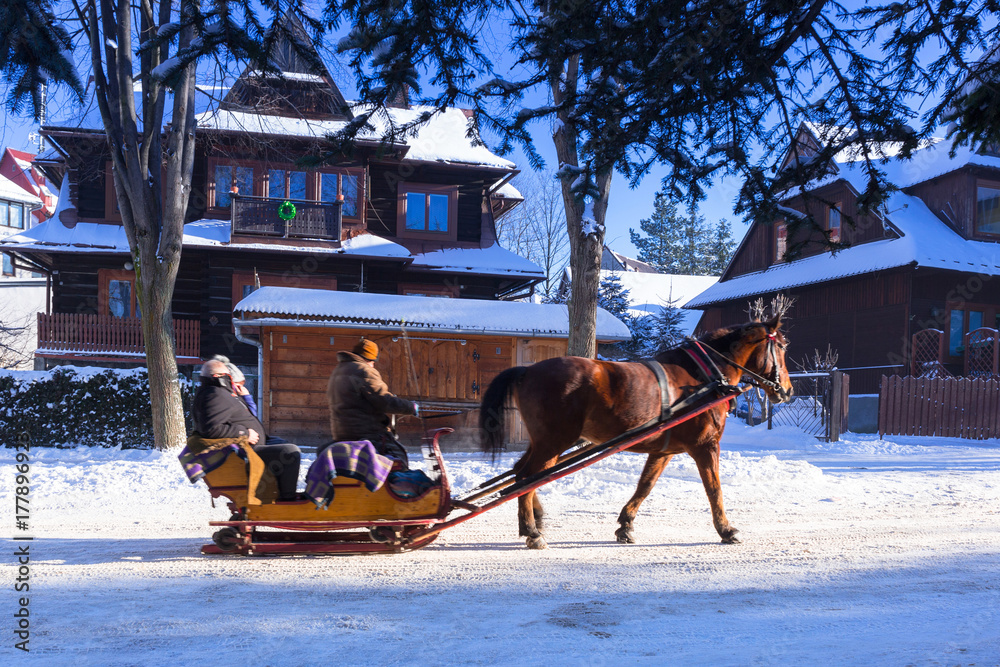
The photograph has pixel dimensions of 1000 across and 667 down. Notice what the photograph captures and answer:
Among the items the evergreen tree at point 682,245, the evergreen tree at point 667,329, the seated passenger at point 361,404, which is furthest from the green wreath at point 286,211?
the evergreen tree at point 682,245

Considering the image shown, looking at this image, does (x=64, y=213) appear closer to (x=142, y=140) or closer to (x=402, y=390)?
(x=142, y=140)

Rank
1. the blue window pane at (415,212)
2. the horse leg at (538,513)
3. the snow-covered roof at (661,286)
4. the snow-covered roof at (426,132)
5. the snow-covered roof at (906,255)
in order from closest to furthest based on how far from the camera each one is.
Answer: the horse leg at (538,513)
the snow-covered roof at (426,132)
the snow-covered roof at (906,255)
the blue window pane at (415,212)
the snow-covered roof at (661,286)

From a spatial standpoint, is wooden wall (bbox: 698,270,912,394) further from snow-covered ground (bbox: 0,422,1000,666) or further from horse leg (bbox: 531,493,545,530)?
horse leg (bbox: 531,493,545,530)

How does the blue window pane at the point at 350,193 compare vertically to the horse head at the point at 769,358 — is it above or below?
above

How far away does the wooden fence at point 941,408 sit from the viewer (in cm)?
1526

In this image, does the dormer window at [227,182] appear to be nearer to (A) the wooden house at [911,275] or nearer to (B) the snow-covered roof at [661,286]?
(A) the wooden house at [911,275]

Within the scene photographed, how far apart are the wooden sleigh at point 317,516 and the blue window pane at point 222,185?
658 inches

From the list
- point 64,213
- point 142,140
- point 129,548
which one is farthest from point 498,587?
point 64,213

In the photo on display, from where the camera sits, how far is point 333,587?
165 inches

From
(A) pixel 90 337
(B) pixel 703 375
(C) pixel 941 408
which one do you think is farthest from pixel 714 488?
(A) pixel 90 337

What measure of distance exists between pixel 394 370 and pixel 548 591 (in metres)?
9.17

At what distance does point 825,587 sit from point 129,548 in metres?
5.24

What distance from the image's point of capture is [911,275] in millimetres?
19812

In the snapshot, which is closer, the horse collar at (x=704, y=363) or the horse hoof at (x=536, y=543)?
the horse hoof at (x=536, y=543)
